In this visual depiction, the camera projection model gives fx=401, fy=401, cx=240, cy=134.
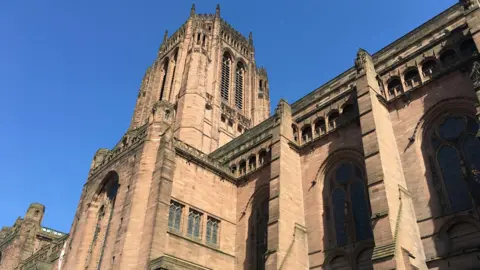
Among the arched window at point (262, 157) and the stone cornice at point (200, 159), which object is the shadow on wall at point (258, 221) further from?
the stone cornice at point (200, 159)

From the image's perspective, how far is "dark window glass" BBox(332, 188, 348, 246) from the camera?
63.6 feet

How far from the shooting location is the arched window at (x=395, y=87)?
20203 millimetres

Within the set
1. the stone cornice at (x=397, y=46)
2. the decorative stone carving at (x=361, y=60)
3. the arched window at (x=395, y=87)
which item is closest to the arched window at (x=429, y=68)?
the arched window at (x=395, y=87)

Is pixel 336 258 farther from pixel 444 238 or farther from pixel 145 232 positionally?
pixel 145 232

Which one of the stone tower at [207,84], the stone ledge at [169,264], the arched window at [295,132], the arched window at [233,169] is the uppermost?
the stone tower at [207,84]

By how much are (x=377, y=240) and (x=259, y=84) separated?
42.0 metres

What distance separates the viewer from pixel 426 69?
19.4m

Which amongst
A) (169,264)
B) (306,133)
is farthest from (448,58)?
(169,264)

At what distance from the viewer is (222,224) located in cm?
2480

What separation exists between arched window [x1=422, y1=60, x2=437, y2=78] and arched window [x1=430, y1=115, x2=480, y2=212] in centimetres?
253

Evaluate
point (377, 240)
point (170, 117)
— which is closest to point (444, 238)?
point (377, 240)

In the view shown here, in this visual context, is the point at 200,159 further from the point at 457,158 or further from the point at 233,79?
the point at 233,79

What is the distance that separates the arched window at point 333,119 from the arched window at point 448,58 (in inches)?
235

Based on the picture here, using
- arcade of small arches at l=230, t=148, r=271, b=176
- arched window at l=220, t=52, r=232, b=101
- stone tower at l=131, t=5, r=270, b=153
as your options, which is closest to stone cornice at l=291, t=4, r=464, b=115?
arcade of small arches at l=230, t=148, r=271, b=176
